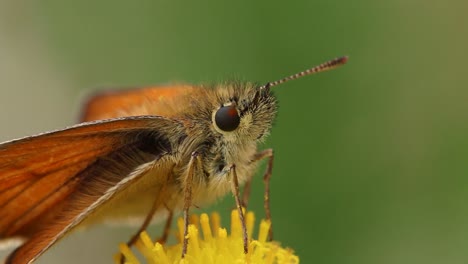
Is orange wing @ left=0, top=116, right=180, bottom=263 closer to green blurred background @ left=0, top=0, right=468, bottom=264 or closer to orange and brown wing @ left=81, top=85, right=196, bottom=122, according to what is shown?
orange and brown wing @ left=81, top=85, right=196, bottom=122

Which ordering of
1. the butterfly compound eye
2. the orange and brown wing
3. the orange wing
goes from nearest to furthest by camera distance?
A: the orange wing, the butterfly compound eye, the orange and brown wing

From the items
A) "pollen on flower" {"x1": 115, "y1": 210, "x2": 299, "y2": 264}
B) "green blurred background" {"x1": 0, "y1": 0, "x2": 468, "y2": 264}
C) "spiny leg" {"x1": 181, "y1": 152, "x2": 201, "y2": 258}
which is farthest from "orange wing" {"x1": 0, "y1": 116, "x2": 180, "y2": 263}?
"green blurred background" {"x1": 0, "y1": 0, "x2": 468, "y2": 264}

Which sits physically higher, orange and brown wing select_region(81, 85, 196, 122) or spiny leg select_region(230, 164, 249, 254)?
orange and brown wing select_region(81, 85, 196, 122)

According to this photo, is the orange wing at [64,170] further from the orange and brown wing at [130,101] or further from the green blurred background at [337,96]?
the green blurred background at [337,96]

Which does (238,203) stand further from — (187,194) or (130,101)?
(130,101)

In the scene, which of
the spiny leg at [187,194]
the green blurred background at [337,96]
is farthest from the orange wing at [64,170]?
Answer: the green blurred background at [337,96]
